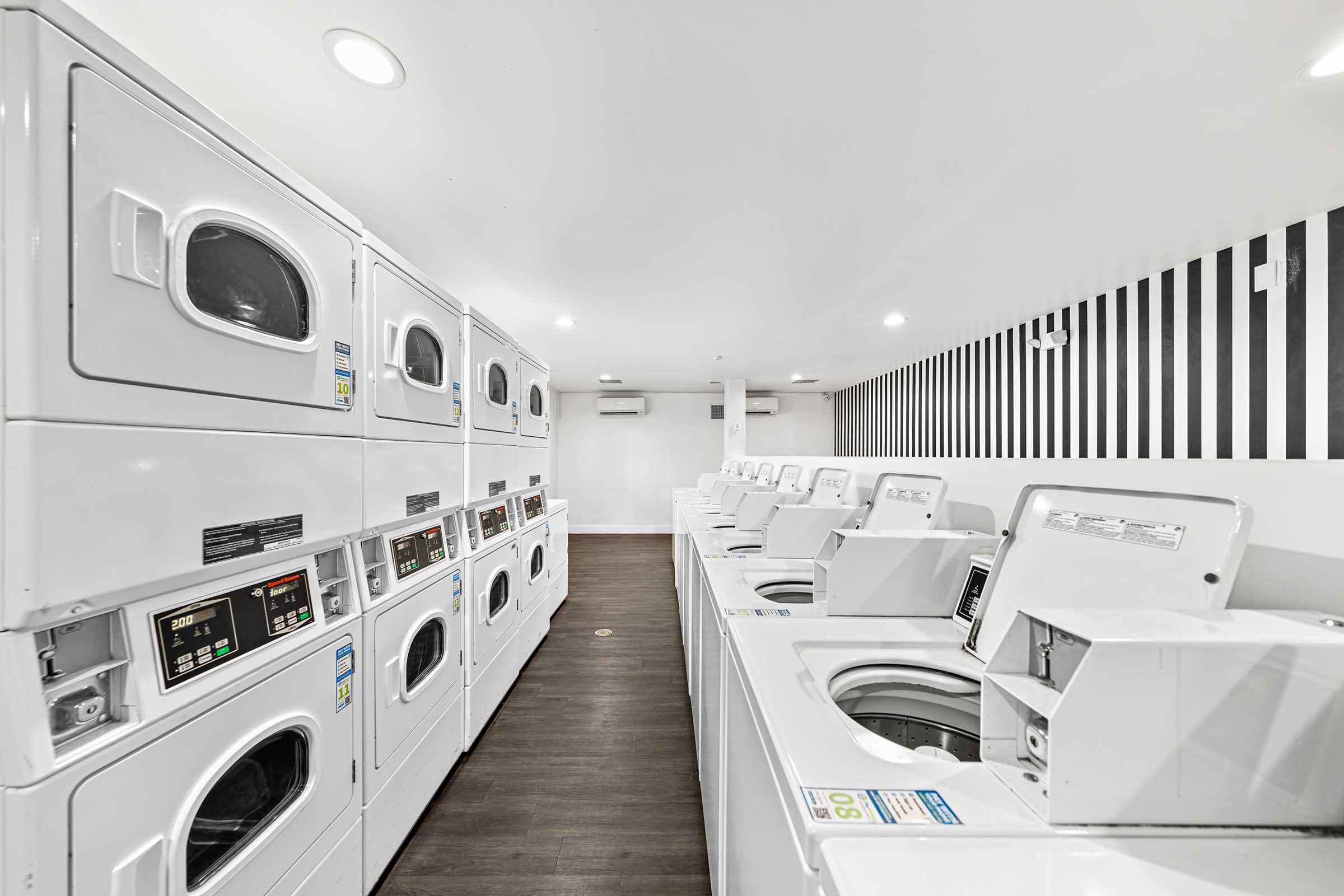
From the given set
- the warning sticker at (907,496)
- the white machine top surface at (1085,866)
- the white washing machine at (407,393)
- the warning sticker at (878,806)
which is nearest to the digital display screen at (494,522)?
the white washing machine at (407,393)

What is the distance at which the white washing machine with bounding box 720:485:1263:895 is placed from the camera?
24.8 inches

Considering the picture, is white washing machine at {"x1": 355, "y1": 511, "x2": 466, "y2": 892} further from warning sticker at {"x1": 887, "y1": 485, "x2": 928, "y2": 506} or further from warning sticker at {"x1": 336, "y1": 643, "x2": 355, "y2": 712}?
warning sticker at {"x1": 887, "y1": 485, "x2": 928, "y2": 506}

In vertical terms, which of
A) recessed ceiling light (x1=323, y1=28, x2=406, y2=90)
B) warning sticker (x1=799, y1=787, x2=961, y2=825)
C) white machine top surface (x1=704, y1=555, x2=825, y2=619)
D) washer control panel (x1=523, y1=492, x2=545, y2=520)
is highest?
recessed ceiling light (x1=323, y1=28, x2=406, y2=90)

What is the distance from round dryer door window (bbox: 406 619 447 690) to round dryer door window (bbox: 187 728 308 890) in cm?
46

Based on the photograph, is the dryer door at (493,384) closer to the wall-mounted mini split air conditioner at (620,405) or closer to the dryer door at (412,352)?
the dryer door at (412,352)

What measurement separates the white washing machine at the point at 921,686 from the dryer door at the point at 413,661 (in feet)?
3.52

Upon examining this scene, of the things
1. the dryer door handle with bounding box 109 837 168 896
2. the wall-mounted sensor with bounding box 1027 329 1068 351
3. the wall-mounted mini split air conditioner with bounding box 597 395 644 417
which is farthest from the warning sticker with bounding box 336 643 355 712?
the wall-mounted mini split air conditioner with bounding box 597 395 644 417

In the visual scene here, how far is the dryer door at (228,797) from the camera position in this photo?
746mm

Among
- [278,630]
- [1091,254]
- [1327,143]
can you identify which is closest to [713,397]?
[1091,254]

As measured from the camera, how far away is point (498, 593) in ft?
8.24

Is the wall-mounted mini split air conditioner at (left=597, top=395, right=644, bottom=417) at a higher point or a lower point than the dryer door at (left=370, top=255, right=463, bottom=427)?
higher

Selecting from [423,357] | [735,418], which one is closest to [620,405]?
[735,418]

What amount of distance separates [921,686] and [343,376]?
173 cm

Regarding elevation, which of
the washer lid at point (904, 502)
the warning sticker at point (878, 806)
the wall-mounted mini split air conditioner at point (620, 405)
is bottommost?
the warning sticker at point (878, 806)
